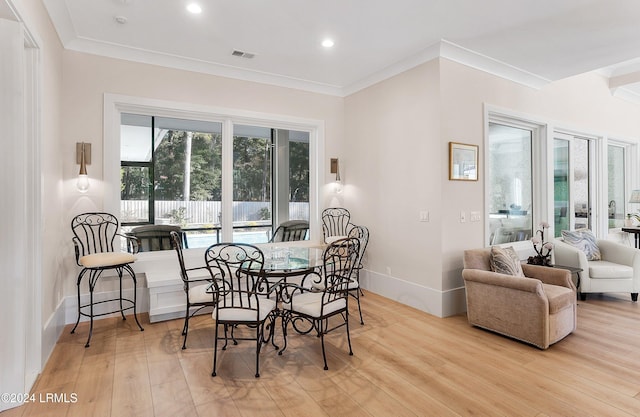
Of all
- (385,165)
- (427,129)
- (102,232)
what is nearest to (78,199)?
(102,232)

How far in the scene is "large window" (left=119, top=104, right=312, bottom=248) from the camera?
420cm

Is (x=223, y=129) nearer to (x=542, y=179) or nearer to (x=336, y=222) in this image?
(x=336, y=222)

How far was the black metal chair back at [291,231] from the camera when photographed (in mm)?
5145

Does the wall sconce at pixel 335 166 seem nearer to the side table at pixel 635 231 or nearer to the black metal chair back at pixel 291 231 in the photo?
the black metal chair back at pixel 291 231

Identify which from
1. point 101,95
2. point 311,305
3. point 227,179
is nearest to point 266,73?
point 227,179

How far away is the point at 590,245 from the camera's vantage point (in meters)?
4.76

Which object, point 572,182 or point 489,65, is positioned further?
point 572,182

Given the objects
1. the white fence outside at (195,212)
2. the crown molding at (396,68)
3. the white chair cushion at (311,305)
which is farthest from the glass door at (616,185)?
the white chair cushion at (311,305)

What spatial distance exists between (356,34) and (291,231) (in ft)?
9.24

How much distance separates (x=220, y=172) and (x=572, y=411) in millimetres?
4217

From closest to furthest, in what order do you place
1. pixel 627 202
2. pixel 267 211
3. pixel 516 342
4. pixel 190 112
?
pixel 516 342, pixel 190 112, pixel 267 211, pixel 627 202

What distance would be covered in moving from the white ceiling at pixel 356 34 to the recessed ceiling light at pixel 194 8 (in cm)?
4

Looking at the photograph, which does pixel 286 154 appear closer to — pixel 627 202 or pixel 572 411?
pixel 572 411

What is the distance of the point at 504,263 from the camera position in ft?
11.7
